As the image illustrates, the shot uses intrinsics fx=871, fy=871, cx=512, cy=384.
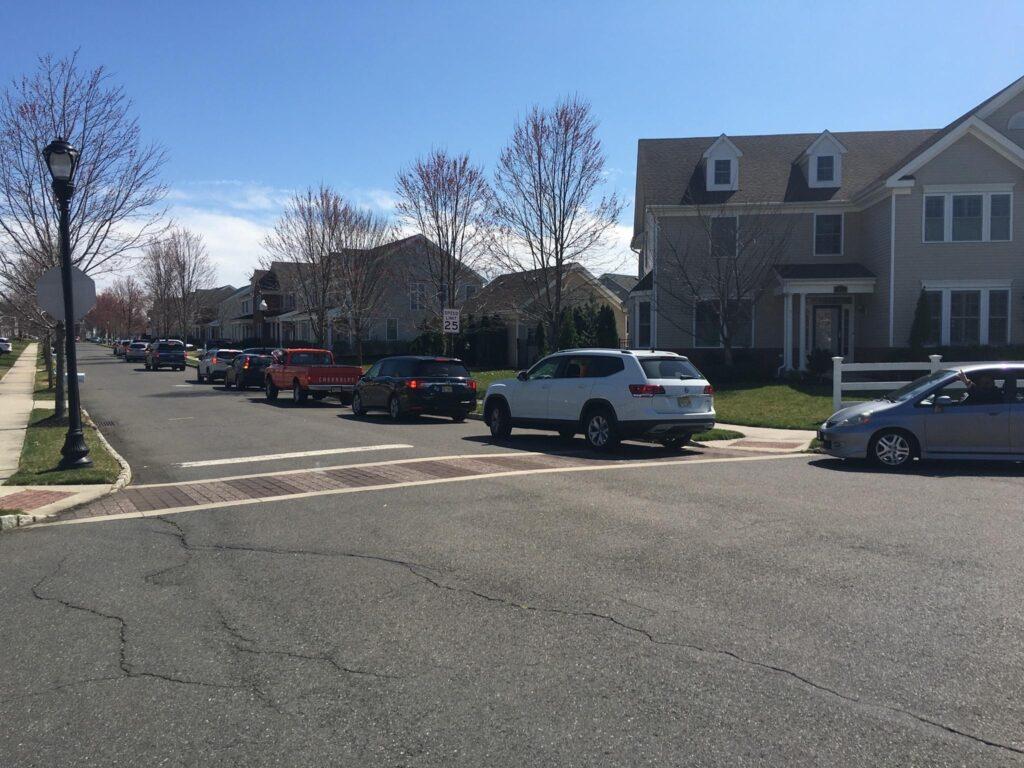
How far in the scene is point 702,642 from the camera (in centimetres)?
530

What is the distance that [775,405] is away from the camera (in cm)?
2148

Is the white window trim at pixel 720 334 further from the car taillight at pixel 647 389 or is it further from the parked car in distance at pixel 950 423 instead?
the parked car in distance at pixel 950 423

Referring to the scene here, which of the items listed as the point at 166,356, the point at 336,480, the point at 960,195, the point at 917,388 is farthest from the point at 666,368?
the point at 166,356

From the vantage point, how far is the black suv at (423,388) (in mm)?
20375

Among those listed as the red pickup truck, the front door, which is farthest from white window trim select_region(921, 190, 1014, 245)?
the red pickup truck

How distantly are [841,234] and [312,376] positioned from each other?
741 inches

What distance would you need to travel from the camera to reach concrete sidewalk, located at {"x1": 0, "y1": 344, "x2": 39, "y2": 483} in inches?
564

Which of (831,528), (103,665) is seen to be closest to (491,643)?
(103,665)

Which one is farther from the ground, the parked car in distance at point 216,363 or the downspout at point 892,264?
the downspout at point 892,264

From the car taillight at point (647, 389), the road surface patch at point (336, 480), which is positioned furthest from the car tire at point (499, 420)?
the car taillight at point (647, 389)

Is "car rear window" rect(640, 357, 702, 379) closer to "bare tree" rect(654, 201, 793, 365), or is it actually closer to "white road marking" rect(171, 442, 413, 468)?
"white road marking" rect(171, 442, 413, 468)

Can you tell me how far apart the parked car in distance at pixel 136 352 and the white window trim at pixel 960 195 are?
186ft

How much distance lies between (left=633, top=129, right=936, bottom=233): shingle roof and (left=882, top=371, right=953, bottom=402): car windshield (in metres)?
18.0

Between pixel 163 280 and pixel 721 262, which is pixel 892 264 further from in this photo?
pixel 163 280
